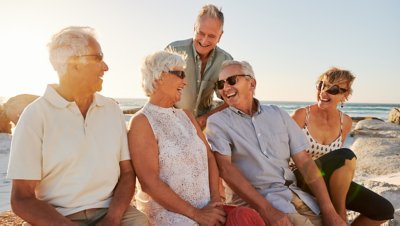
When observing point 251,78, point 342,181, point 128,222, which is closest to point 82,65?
point 128,222

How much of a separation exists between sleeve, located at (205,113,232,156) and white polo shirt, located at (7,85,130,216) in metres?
0.89

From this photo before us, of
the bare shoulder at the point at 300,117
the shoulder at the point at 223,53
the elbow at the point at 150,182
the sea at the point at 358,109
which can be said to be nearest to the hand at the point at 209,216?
the elbow at the point at 150,182

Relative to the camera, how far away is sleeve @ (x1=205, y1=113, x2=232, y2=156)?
352 centimetres

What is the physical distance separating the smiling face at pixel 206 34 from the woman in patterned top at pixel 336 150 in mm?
1184

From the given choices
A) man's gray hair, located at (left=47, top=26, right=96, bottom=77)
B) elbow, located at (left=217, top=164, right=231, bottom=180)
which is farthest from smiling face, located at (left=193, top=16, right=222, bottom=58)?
man's gray hair, located at (left=47, top=26, right=96, bottom=77)

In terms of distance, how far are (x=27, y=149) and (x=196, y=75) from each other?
245 centimetres

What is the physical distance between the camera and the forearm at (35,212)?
2.63 m

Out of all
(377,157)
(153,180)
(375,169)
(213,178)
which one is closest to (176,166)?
(153,180)

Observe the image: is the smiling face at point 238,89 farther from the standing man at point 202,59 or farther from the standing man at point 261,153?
the standing man at point 202,59

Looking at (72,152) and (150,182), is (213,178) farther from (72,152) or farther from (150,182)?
(72,152)

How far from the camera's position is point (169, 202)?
3047mm

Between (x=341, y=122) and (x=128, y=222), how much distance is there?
254 centimetres

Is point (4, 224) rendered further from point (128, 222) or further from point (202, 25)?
point (202, 25)

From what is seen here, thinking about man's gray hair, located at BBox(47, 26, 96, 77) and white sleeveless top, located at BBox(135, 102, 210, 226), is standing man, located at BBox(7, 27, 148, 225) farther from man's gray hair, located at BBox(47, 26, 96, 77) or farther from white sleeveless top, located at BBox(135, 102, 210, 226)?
white sleeveless top, located at BBox(135, 102, 210, 226)
